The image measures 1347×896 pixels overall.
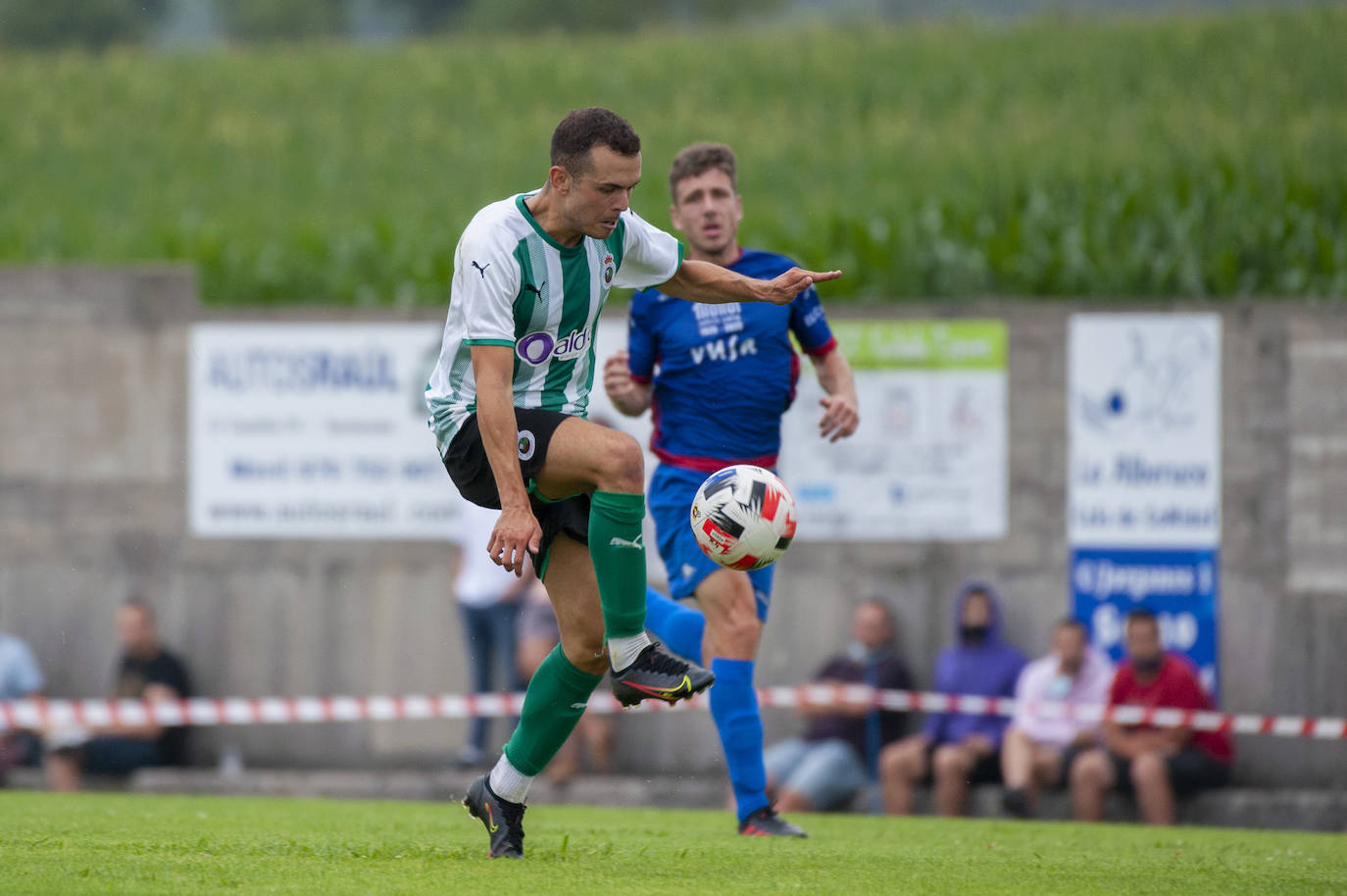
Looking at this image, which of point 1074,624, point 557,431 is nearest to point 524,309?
point 557,431

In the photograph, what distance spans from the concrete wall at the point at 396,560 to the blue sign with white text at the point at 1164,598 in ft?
0.43

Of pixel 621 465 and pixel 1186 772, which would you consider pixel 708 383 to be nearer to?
pixel 621 465

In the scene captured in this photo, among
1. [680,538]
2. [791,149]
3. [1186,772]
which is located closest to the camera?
[680,538]

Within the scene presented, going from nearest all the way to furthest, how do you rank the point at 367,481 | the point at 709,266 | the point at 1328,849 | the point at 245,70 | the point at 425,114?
the point at 709,266, the point at 1328,849, the point at 367,481, the point at 425,114, the point at 245,70

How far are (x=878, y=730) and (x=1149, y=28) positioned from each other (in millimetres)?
19692

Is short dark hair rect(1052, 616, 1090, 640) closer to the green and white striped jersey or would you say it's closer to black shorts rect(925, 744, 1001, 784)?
black shorts rect(925, 744, 1001, 784)

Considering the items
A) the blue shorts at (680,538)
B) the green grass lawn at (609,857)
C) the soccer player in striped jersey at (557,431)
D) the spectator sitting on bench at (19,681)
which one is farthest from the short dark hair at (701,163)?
the spectator sitting on bench at (19,681)

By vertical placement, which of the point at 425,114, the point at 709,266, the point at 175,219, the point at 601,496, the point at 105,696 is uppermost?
the point at 425,114

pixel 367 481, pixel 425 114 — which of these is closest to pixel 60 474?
pixel 367 481

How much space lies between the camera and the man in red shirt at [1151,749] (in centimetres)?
1118

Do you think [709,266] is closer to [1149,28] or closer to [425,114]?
[425,114]

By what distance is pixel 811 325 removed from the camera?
7902 millimetres

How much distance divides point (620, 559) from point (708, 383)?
2266mm

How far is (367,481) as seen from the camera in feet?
44.3
